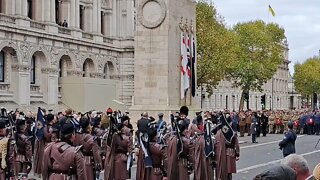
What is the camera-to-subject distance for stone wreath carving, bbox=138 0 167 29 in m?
26.9

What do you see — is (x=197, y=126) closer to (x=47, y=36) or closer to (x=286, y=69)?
(x=47, y=36)

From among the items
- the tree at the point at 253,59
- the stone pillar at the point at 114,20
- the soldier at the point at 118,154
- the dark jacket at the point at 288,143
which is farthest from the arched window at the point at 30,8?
the soldier at the point at 118,154

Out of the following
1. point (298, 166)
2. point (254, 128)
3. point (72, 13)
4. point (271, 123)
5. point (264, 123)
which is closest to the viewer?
point (298, 166)

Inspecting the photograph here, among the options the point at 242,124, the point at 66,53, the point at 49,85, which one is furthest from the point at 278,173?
the point at 66,53

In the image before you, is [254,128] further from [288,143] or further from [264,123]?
[288,143]

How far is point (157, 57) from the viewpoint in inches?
1068

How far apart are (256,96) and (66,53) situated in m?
68.5

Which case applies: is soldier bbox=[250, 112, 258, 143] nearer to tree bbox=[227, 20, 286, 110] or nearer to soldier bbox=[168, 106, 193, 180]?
soldier bbox=[168, 106, 193, 180]

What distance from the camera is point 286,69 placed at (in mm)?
143750

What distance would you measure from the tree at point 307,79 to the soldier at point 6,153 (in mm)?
109214

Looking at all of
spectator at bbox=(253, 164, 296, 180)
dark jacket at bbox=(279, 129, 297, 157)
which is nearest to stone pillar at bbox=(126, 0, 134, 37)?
dark jacket at bbox=(279, 129, 297, 157)

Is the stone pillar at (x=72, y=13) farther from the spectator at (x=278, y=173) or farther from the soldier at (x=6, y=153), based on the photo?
the spectator at (x=278, y=173)

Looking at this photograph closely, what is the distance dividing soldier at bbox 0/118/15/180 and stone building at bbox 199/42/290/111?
58.6 meters

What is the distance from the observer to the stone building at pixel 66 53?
4509 centimetres
